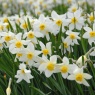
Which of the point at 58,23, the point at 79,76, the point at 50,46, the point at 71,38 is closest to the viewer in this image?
the point at 79,76

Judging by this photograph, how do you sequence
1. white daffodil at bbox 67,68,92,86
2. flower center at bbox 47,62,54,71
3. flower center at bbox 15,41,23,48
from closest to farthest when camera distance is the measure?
white daffodil at bbox 67,68,92,86
flower center at bbox 47,62,54,71
flower center at bbox 15,41,23,48

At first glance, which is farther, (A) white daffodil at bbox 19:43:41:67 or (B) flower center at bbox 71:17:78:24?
(B) flower center at bbox 71:17:78:24

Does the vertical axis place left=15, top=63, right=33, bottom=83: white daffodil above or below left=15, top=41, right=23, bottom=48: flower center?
below

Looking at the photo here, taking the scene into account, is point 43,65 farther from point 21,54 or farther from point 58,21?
point 58,21

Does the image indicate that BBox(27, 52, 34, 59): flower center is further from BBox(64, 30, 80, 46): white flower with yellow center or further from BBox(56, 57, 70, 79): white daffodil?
BBox(64, 30, 80, 46): white flower with yellow center

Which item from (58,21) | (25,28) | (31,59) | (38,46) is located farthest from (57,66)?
(25,28)

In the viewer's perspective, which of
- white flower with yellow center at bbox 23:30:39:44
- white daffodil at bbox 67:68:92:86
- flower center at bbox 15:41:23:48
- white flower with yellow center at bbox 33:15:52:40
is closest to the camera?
white daffodil at bbox 67:68:92:86

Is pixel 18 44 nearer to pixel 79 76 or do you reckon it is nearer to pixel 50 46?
pixel 50 46

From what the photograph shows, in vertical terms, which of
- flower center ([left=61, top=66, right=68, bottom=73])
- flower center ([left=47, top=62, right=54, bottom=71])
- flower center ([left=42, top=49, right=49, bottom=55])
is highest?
flower center ([left=42, top=49, right=49, bottom=55])

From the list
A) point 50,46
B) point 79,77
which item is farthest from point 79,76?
point 50,46

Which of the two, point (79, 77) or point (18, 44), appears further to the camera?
point (18, 44)

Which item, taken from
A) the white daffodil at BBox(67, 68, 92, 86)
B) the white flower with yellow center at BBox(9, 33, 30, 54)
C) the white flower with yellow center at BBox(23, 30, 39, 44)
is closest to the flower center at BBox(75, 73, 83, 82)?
the white daffodil at BBox(67, 68, 92, 86)
